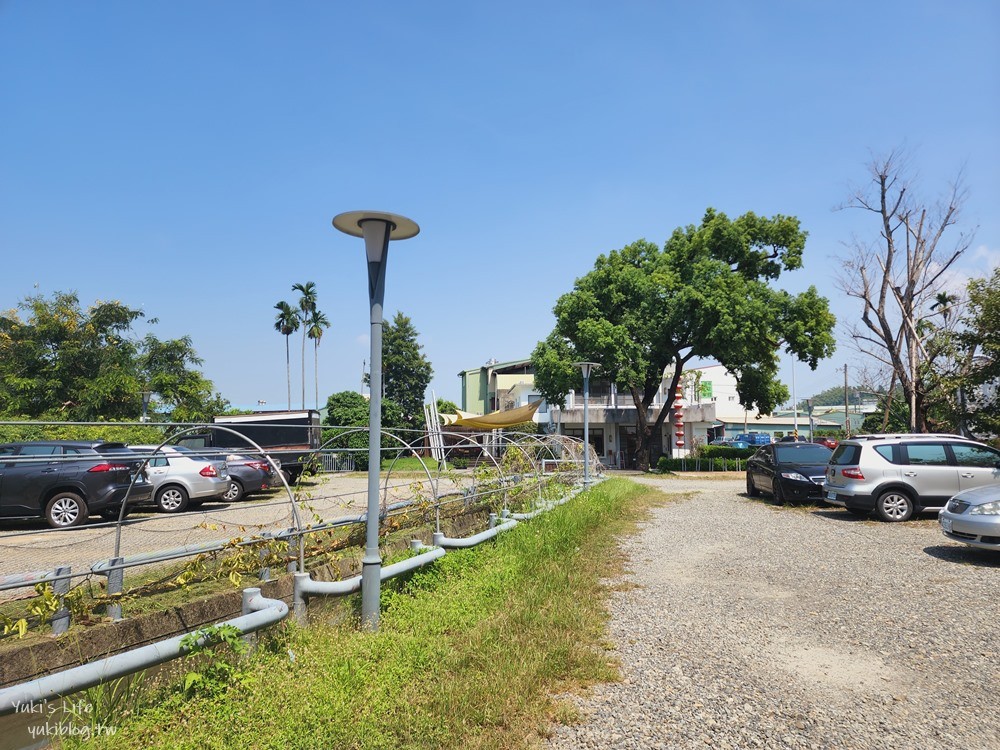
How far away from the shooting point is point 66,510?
9711 mm

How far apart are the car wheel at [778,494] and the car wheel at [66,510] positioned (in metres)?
14.5

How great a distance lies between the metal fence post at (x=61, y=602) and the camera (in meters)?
4.19

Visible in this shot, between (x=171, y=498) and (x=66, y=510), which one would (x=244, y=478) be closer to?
(x=171, y=498)

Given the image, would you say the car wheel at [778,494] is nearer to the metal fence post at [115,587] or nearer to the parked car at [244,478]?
the parked car at [244,478]

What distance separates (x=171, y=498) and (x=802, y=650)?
1297 centimetres

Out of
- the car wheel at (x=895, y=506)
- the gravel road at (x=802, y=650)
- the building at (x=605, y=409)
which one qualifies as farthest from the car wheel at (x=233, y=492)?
the building at (x=605, y=409)

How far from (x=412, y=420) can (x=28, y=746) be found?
4701cm

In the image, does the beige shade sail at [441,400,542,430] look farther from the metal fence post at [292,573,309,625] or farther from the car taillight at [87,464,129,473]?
the metal fence post at [292,573,309,625]

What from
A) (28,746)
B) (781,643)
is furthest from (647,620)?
(28,746)

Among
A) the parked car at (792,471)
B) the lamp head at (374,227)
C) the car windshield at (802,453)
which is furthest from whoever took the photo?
the car windshield at (802,453)

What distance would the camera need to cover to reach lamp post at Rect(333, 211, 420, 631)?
5.43 meters

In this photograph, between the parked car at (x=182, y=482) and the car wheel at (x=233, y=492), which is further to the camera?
the car wheel at (x=233, y=492)

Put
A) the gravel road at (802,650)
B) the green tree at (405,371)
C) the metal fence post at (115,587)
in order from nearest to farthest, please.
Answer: the gravel road at (802,650)
the metal fence post at (115,587)
the green tree at (405,371)

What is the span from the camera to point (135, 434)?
19.8 m
